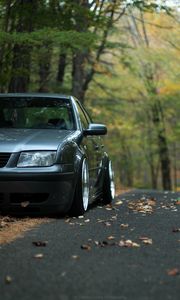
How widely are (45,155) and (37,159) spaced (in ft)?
0.37

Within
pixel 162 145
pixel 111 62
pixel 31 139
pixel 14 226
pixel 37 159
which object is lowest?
pixel 162 145

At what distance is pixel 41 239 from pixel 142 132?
3227 centimetres

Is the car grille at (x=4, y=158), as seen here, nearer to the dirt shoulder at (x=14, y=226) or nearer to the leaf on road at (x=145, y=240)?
the dirt shoulder at (x=14, y=226)

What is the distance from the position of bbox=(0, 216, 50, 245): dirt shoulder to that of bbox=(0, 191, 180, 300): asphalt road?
0.13 meters

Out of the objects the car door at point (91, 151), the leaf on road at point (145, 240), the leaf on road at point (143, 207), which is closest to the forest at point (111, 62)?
the car door at point (91, 151)

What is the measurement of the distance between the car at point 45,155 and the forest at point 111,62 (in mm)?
2635

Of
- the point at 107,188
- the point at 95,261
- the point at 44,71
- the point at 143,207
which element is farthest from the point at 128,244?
the point at 44,71

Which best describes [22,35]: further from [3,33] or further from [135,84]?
[135,84]

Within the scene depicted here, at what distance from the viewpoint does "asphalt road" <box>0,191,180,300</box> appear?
397cm

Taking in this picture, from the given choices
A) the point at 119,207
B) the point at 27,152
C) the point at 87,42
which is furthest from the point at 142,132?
the point at 27,152

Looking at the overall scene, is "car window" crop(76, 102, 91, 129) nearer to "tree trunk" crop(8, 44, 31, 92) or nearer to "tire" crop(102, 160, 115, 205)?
"tire" crop(102, 160, 115, 205)

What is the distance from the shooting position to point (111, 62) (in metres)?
27.3

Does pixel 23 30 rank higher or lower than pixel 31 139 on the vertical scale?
higher

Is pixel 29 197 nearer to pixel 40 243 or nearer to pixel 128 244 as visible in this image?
pixel 40 243
